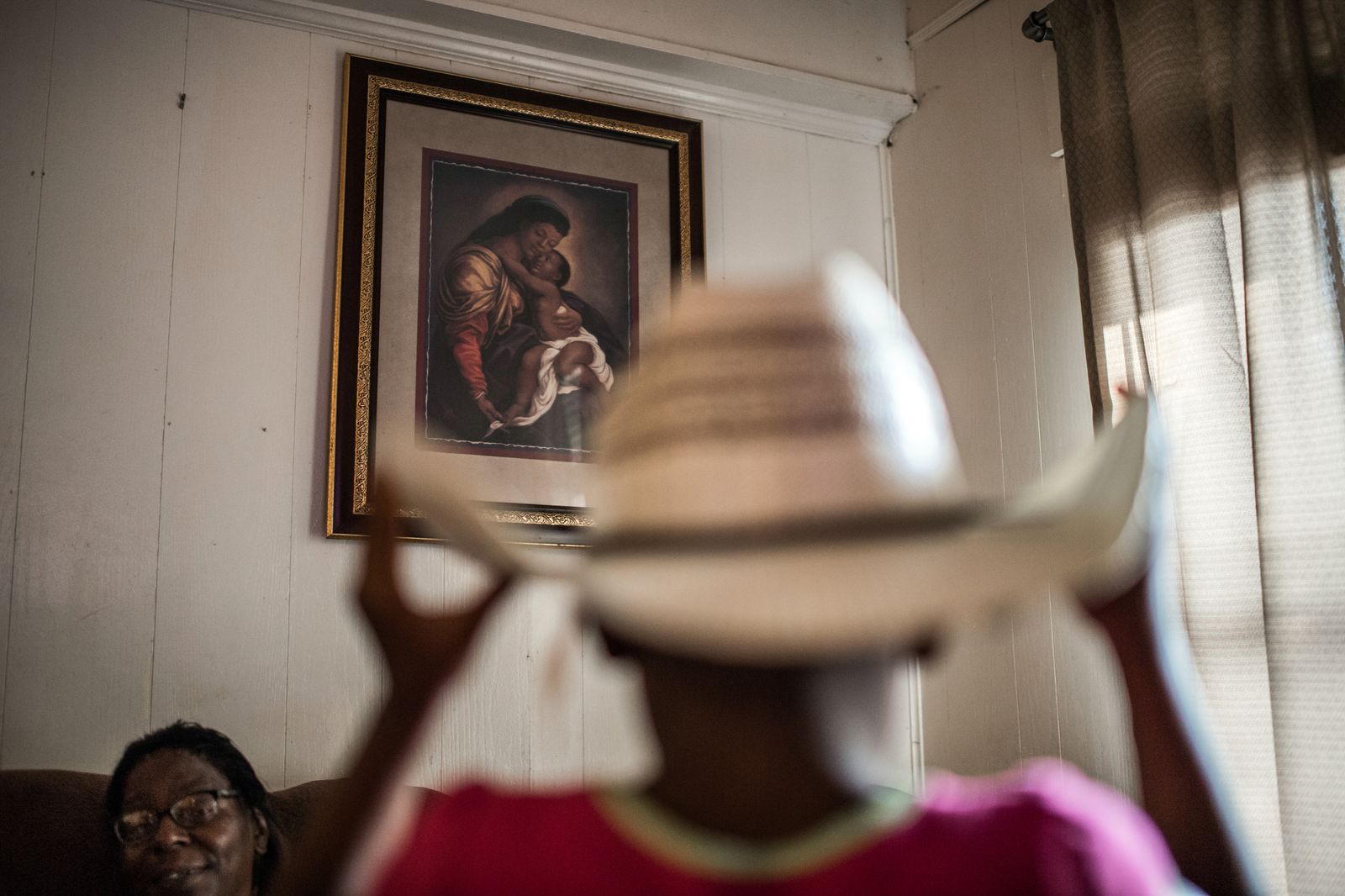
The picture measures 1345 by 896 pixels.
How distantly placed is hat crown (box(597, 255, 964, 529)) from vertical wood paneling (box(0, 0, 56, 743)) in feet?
6.24

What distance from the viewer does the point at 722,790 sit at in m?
0.60

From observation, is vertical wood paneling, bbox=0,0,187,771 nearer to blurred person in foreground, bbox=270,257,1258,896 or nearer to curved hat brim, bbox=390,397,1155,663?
blurred person in foreground, bbox=270,257,1258,896

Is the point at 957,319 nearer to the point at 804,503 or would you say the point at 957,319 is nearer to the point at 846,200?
the point at 846,200

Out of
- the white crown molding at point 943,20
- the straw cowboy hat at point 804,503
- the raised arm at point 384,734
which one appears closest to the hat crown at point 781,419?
the straw cowboy hat at point 804,503

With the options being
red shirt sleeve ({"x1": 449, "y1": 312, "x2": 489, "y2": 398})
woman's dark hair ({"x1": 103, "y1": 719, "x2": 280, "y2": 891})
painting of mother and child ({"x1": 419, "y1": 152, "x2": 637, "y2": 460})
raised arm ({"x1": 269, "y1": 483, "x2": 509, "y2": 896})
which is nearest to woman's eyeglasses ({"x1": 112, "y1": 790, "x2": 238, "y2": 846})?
woman's dark hair ({"x1": 103, "y1": 719, "x2": 280, "y2": 891})

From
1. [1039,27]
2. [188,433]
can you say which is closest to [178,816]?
[188,433]

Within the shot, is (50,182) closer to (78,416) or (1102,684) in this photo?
(78,416)

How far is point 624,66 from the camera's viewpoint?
282cm

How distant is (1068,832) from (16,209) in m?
2.34

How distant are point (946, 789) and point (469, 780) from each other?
297 mm

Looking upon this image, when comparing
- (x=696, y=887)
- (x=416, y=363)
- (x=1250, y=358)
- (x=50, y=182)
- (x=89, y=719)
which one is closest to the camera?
(x=696, y=887)

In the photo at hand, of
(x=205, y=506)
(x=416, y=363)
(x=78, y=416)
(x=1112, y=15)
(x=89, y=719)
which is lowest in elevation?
(x=89, y=719)

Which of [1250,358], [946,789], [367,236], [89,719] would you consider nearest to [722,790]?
[946,789]

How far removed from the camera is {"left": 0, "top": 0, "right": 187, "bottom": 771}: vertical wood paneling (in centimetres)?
208
